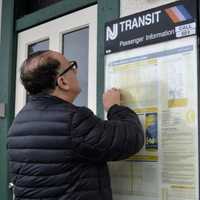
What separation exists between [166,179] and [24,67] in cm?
72

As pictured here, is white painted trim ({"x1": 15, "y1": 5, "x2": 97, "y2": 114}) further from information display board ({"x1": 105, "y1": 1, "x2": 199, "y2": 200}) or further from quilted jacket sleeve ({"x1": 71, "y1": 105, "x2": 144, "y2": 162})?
quilted jacket sleeve ({"x1": 71, "y1": 105, "x2": 144, "y2": 162})

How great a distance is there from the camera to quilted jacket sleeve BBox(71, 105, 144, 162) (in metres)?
1.68

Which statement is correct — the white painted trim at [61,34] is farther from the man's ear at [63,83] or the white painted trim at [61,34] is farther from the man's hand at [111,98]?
the man's ear at [63,83]

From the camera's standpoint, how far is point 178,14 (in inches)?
74.6

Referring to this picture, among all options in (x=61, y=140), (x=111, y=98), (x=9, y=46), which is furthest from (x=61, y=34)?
(x=61, y=140)

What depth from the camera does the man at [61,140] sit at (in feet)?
5.55

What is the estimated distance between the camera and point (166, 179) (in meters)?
1.87

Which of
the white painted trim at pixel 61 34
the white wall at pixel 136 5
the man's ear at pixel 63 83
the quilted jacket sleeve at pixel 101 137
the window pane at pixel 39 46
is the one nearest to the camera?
the quilted jacket sleeve at pixel 101 137

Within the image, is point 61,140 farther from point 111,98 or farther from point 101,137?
point 111,98

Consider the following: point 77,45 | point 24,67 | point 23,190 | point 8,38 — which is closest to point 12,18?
point 8,38

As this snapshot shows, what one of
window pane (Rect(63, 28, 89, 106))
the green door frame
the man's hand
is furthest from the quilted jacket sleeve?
the green door frame

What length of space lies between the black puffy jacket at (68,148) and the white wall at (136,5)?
58 cm

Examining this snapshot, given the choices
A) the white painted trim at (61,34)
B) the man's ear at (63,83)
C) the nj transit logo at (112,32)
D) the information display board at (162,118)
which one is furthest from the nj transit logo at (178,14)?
the white painted trim at (61,34)

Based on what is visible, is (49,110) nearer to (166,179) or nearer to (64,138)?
(64,138)
